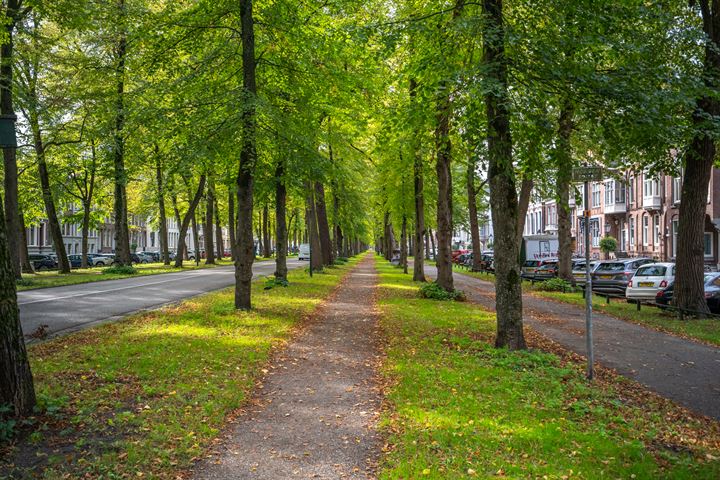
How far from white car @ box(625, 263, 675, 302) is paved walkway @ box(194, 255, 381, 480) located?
13555 mm

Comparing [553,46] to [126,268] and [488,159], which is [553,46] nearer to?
[488,159]

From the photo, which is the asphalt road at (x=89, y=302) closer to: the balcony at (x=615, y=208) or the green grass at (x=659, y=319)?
the green grass at (x=659, y=319)

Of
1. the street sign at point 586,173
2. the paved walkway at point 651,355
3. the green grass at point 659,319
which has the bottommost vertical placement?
the green grass at point 659,319

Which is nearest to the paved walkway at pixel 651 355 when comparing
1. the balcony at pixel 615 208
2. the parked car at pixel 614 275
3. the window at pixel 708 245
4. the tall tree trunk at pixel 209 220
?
the parked car at pixel 614 275

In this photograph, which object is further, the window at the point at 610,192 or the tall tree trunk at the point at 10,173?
the window at the point at 610,192

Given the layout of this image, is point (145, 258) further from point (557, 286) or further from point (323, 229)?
point (557, 286)

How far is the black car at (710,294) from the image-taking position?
17.2 m

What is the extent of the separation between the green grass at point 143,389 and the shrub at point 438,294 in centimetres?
738

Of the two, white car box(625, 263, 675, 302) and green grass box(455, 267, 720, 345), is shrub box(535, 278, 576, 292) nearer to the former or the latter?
green grass box(455, 267, 720, 345)

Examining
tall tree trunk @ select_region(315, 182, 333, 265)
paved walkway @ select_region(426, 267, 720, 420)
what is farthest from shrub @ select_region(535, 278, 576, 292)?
tall tree trunk @ select_region(315, 182, 333, 265)

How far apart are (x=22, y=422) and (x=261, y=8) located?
40.8 ft

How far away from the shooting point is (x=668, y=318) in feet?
53.1

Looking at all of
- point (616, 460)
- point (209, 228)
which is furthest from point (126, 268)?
point (616, 460)

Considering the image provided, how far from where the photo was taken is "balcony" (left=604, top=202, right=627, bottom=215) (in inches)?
2212
